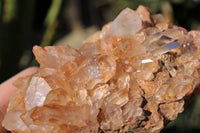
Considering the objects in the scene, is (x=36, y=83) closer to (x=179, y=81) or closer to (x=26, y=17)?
(x=179, y=81)

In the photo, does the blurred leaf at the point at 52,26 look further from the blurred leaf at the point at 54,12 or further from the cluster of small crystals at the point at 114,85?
the cluster of small crystals at the point at 114,85

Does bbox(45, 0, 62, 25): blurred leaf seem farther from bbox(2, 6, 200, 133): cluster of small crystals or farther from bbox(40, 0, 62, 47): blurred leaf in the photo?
bbox(2, 6, 200, 133): cluster of small crystals

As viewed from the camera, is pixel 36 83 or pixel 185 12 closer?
pixel 36 83

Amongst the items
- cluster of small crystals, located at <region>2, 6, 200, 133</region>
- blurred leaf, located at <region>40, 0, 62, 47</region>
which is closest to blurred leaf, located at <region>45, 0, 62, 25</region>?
blurred leaf, located at <region>40, 0, 62, 47</region>

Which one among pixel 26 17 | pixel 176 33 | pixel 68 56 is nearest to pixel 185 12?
pixel 26 17

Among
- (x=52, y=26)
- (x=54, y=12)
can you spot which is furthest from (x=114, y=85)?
(x=54, y=12)

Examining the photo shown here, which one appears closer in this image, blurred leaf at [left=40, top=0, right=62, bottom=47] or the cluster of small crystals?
the cluster of small crystals

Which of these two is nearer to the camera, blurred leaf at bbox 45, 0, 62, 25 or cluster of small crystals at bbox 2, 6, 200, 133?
cluster of small crystals at bbox 2, 6, 200, 133

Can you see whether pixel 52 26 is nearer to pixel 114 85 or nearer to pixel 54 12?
pixel 54 12
